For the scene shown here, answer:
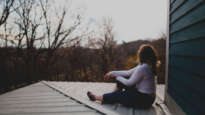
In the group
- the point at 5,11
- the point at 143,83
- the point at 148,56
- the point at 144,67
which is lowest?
the point at 143,83

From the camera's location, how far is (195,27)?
61.4 inches

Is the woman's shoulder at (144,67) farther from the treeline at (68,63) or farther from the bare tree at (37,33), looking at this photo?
the bare tree at (37,33)

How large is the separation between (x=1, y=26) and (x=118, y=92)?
11.1m

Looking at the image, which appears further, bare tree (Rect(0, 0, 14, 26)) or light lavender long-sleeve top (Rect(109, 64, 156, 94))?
bare tree (Rect(0, 0, 14, 26))

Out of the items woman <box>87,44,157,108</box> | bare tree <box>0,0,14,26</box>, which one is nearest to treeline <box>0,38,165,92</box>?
bare tree <box>0,0,14,26</box>

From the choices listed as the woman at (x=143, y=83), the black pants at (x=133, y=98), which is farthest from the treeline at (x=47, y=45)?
the woman at (x=143, y=83)

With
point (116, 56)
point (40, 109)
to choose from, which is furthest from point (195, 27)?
point (116, 56)

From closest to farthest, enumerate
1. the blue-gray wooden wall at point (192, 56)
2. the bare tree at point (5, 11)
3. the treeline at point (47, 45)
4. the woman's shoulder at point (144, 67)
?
1. the blue-gray wooden wall at point (192, 56)
2. the woman's shoulder at point (144, 67)
3. the bare tree at point (5, 11)
4. the treeline at point (47, 45)

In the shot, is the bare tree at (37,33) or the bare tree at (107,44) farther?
the bare tree at (107,44)

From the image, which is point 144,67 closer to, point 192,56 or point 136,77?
point 136,77

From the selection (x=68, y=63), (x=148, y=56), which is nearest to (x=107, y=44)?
(x=68, y=63)

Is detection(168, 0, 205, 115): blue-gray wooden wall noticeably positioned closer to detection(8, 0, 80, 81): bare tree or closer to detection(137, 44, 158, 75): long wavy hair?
detection(137, 44, 158, 75): long wavy hair

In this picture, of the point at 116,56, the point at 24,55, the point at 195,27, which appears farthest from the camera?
the point at 116,56

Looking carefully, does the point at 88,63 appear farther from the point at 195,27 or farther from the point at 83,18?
the point at 195,27
